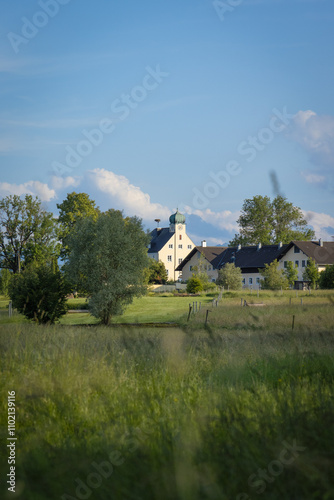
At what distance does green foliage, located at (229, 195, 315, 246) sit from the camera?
97562 mm

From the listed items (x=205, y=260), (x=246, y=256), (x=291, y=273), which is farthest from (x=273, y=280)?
(x=205, y=260)

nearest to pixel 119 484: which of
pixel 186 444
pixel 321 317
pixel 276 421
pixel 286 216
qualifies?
pixel 186 444

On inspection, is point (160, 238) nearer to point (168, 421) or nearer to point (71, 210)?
point (71, 210)

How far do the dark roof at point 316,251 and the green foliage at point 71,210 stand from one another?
112 ft

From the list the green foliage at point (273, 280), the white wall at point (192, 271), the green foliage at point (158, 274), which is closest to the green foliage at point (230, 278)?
the green foliage at point (273, 280)

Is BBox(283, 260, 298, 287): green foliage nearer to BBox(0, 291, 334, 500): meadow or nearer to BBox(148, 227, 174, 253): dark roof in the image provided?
BBox(148, 227, 174, 253): dark roof

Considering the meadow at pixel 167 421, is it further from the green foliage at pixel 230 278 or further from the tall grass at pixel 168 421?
the green foliage at pixel 230 278

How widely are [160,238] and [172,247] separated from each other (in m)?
4.72

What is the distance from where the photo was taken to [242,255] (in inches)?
3563

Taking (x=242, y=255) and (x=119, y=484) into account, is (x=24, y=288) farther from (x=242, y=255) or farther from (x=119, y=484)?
Result: (x=242, y=255)

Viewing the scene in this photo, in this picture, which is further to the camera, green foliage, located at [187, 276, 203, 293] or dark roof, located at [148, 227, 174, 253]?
dark roof, located at [148, 227, 174, 253]

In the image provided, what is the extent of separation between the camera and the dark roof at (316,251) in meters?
81.2

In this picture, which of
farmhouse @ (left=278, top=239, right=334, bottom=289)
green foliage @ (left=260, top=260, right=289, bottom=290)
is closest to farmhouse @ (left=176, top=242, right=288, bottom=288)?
farmhouse @ (left=278, top=239, right=334, bottom=289)

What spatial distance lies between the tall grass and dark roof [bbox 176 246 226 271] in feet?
279
